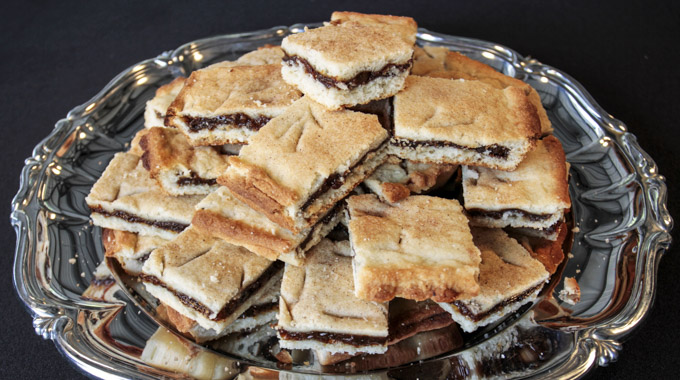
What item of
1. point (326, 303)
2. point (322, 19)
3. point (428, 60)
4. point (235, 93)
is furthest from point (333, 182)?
point (322, 19)

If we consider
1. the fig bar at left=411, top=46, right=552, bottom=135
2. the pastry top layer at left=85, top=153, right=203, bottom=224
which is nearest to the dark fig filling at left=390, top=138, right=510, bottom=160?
the fig bar at left=411, top=46, right=552, bottom=135

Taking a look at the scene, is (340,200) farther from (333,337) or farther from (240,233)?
(333,337)

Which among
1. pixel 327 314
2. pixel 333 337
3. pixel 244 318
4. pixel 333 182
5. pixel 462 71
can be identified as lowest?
pixel 244 318

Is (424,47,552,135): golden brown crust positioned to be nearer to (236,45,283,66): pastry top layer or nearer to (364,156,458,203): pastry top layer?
(364,156,458,203): pastry top layer

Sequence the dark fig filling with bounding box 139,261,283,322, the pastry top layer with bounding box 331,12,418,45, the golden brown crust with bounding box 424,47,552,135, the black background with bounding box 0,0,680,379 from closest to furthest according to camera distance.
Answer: the dark fig filling with bounding box 139,261,283,322, the pastry top layer with bounding box 331,12,418,45, the golden brown crust with bounding box 424,47,552,135, the black background with bounding box 0,0,680,379

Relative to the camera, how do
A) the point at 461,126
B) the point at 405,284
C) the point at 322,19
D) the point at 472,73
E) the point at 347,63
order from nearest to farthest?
1. the point at 405,284
2. the point at 347,63
3. the point at 461,126
4. the point at 472,73
5. the point at 322,19

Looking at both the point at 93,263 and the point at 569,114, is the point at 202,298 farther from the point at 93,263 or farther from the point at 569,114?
the point at 569,114

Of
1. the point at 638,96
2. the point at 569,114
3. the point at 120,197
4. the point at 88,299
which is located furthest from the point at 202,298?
the point at 638,96
